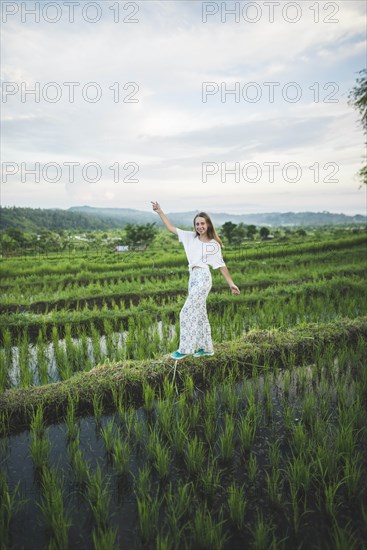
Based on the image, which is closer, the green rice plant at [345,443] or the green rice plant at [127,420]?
the green rice plant at [345,443]


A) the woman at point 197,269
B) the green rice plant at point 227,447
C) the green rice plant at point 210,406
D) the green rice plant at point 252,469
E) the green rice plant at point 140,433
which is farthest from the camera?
the woman at point 197,269

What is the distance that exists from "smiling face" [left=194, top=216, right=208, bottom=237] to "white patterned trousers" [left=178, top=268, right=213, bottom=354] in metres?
0.39

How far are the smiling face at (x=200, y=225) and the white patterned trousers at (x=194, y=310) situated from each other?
386 millimetres

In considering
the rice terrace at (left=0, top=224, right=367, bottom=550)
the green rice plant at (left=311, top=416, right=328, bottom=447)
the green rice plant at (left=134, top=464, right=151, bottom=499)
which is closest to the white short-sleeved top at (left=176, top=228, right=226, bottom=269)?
the rice terrace at (left=0, top=224, right=367, bottom=550)

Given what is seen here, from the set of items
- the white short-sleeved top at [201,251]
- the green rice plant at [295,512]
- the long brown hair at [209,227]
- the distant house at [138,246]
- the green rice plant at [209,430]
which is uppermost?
the distant house at [138,246]

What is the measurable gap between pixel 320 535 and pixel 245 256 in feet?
41.4

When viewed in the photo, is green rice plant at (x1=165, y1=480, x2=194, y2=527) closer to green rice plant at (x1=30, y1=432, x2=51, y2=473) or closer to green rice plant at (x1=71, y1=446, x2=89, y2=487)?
green rice plant at (x1=71, y1=446, x2=89, y2=487)

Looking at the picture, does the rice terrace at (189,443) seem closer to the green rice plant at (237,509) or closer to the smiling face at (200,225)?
the green rice plant at (237,509)

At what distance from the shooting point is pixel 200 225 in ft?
10.7

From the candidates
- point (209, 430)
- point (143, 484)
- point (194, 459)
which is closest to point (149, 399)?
point (209, 430)

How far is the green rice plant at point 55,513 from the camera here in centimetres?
171

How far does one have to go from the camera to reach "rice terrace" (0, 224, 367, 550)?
184 cm

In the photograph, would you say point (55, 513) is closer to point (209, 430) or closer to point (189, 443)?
point (189, 443)

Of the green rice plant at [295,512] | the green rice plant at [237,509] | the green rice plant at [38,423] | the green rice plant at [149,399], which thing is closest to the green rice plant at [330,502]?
the green rice plant at [295,512]
